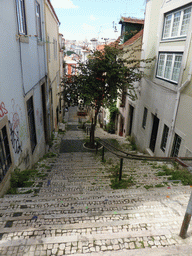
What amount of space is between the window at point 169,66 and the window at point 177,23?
774 mm

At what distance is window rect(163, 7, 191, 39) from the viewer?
6.84 meters

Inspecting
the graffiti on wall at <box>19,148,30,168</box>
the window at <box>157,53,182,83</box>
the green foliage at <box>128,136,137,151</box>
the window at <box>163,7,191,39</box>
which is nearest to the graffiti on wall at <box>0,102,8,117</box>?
the graffiti on wall at <box>19,148,30,168</box>

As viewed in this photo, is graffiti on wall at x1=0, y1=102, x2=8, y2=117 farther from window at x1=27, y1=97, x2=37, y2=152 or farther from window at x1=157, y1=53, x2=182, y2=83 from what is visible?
window at x1=157, y1=53, x2=182, y2=83

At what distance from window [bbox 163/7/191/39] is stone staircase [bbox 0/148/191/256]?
587cm

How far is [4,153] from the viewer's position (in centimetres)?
435

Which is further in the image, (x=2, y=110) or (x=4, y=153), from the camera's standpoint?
(x=4, y=153)

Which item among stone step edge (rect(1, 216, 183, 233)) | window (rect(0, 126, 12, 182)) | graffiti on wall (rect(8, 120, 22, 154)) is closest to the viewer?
stone step edge (rect(1, 216, 183, 233))

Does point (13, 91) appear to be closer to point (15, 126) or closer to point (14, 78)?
point (14, 78)

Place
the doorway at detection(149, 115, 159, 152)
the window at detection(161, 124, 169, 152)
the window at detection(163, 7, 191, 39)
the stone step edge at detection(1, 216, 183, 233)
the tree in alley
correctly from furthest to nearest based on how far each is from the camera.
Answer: the doorway at detection(149, 115, 159, 152) < the tree in alley < the window at detection(161, 124, 169, 152) < the window at detection(163, 7, 191, 39) < the stone step edge at detection(1, 216, 183, 233)

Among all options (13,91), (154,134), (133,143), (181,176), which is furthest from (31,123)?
(133,143)

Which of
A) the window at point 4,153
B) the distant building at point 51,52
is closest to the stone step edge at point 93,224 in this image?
the window at point 4,153

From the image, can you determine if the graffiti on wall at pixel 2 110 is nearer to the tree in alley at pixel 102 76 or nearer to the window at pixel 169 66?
the tree in alley at pixel 102 76

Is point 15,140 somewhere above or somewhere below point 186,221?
above

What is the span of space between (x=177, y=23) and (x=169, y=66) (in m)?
1.65
